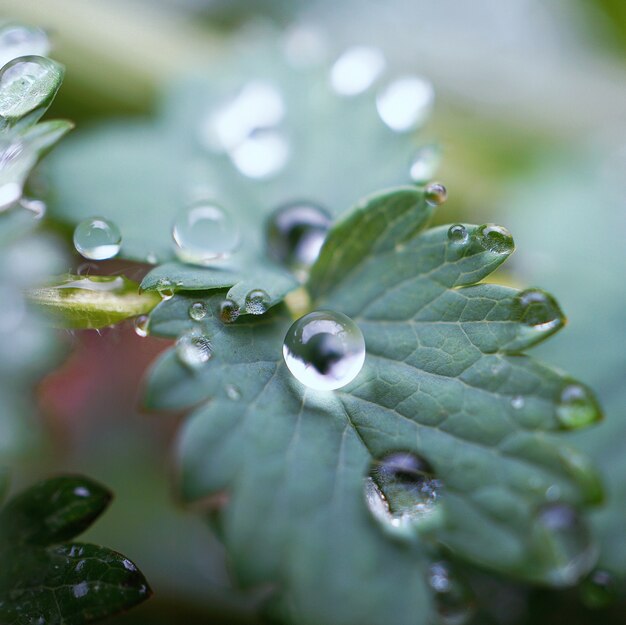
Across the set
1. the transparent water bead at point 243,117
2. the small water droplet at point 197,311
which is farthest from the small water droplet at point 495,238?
the transparent water bead at point 243,117

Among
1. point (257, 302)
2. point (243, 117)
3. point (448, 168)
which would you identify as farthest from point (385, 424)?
point (448, 168)

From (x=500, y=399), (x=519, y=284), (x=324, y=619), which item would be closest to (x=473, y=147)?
(x=519, y=284)

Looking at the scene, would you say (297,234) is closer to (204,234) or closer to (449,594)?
(204,234)

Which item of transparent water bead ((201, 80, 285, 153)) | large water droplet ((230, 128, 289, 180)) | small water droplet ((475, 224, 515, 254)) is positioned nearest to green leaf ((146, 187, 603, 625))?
small water droplet ((475, 224, 515, 254))

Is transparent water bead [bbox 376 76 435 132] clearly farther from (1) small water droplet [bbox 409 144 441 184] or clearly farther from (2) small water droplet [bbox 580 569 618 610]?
(2) small water droplet [bbox 580 569 618 610]

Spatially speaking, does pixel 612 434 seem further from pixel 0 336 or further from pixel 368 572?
pixel 0 336

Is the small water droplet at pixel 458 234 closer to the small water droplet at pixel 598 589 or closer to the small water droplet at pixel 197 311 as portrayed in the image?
the small water droplet at pixel 197 311
